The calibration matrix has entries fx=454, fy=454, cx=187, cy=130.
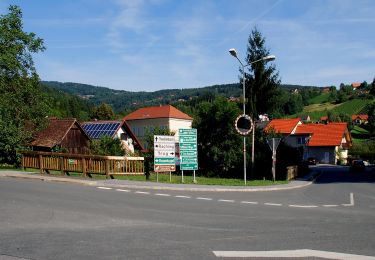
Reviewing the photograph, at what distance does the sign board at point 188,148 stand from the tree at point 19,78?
17.5m

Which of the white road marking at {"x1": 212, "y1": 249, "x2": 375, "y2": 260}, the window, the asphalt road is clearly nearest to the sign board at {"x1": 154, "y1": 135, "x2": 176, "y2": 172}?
the asphalt road

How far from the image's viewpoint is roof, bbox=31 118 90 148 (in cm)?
4766

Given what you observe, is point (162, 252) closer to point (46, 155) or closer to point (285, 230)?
point (285, 230)

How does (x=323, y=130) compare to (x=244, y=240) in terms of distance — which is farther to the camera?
(x=323, y=130)

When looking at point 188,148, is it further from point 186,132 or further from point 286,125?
point 286,125

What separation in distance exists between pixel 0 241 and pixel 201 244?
3361 mm

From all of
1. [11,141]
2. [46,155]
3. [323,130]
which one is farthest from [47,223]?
[323,130]

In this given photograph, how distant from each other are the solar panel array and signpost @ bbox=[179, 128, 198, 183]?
3803cm

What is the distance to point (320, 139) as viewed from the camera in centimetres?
9456

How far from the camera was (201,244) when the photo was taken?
25.5 ft

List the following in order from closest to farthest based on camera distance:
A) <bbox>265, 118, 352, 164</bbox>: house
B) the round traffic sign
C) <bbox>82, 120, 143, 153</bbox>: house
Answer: the round traffic sign, <bbox>82, 120, 143, 153</bbox>: house, <bbox>265, 118, 352, 164</bbox>: house

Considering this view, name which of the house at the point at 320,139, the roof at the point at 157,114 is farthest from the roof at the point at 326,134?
the roof at the point at 157,114

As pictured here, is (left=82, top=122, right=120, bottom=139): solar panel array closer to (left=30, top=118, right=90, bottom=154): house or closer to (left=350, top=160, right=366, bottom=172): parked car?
(left=30, top=118, right=90, bottom=154): house

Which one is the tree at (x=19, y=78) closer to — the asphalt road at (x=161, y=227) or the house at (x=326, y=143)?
the asphalt road at (x=161, y=227)
